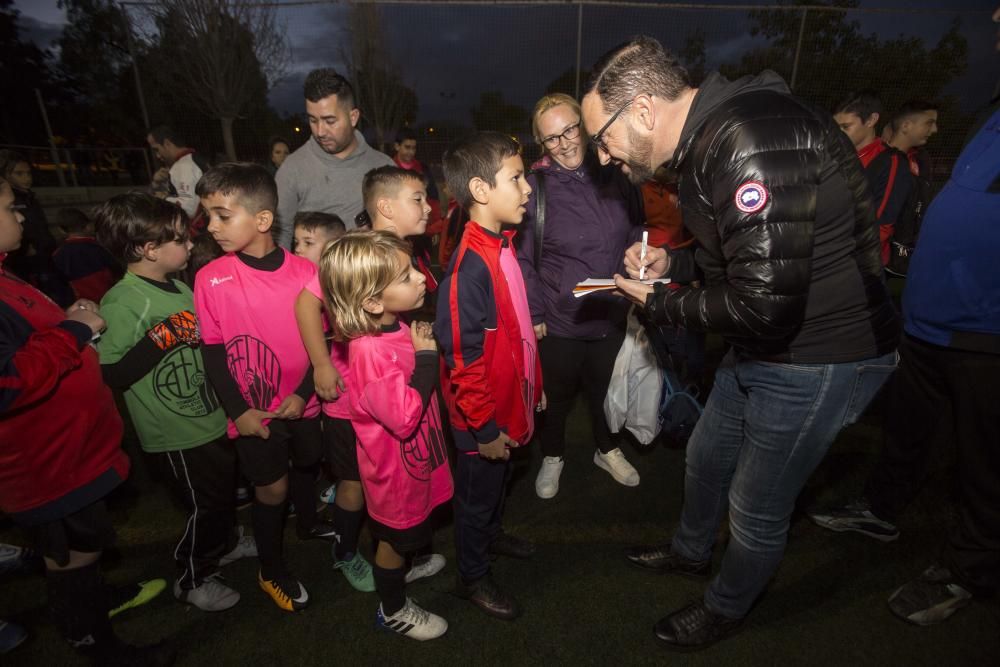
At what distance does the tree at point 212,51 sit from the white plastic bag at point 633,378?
31.4 feet

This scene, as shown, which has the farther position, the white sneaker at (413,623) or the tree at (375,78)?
the tree at (375,78)

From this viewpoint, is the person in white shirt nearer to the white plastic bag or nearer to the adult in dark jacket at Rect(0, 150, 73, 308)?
the adult in dark jacket at Rect(0, 150, 73, 308)

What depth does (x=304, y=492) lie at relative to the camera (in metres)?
2.48

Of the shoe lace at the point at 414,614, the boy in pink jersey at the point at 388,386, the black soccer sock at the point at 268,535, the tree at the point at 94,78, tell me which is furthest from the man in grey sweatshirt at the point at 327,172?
the tree at the point at 94,78

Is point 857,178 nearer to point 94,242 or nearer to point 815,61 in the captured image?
point 94,242

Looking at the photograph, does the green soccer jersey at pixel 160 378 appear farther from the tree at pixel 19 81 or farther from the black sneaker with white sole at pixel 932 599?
the tree at pixel 19 81

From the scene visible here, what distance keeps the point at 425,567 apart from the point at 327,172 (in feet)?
7.46

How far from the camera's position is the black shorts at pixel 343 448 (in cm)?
217

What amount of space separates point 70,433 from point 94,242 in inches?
125

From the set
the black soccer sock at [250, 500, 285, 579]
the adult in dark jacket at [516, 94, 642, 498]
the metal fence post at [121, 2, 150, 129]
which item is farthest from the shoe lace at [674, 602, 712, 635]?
the metal fence post at [121, 2, 150, 129]

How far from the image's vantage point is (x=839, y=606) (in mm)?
2186

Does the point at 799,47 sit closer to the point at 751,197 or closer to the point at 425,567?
the point at 751,197

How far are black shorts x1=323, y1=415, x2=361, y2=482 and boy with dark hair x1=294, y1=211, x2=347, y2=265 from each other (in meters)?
0.90

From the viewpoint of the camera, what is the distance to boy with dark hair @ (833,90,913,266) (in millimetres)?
3699
